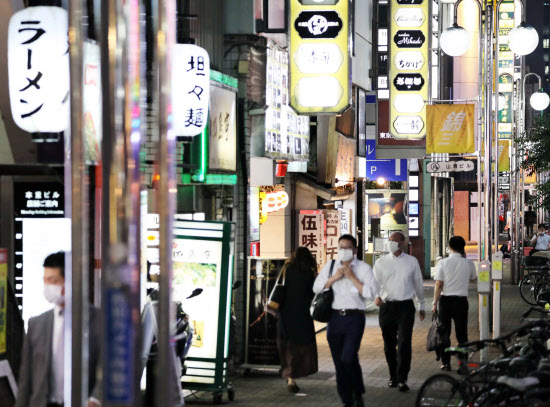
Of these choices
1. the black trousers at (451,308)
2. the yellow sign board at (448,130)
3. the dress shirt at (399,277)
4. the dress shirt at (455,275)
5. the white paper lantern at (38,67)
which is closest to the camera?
→ the white paper lantern at (38,67)

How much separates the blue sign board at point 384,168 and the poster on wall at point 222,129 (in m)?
14.5

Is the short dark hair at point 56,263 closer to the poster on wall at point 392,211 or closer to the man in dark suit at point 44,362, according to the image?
the man in dark suit at point 44,362

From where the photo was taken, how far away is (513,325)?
878 inches

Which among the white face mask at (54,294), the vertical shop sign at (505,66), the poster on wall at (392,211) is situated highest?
the vertical shop sign at (505,66)

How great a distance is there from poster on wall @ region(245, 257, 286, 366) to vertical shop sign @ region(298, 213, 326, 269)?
807cm

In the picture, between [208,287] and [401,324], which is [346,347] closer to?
[208,287]

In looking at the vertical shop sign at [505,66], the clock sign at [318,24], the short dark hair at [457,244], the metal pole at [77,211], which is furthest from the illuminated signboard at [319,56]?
the vertical shop sign at [505,66]

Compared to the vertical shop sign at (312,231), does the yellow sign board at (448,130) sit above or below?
above

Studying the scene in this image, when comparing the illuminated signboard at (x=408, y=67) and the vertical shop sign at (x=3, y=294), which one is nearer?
the vertical shop sign at (x=3, y=294)

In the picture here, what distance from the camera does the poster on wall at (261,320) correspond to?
14.8 m

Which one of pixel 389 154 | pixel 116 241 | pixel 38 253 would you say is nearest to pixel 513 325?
pixel 389 154

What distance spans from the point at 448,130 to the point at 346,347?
45.1 ft

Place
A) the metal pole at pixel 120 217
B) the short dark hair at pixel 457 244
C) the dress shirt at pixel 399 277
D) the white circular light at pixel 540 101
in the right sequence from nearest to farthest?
1. the metal pole at pixel 120 217
2. the dress shirt at pixel 399 277
3. the short dark hair at pixel 457 244
4. the white circular light at pixel 540 101

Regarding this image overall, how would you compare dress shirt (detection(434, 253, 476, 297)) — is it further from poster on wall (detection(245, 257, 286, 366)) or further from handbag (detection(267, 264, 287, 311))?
handbag (detection(267, 264, 287, 311))
